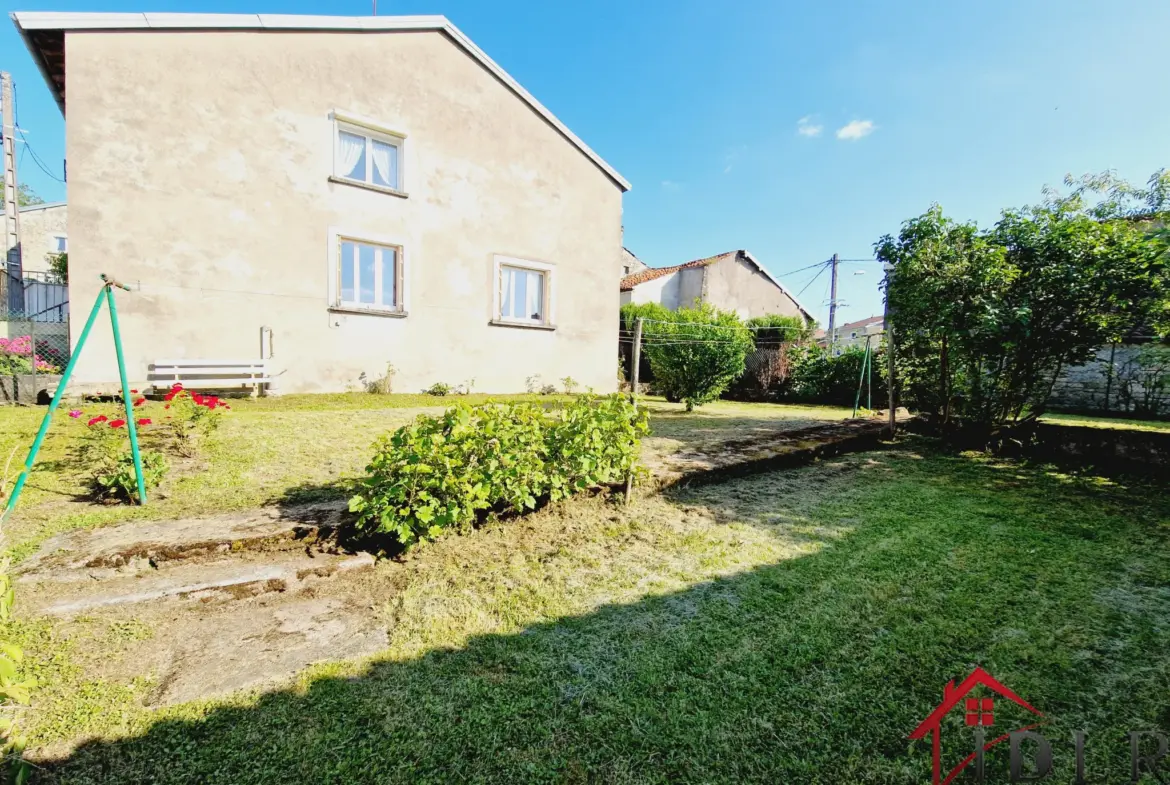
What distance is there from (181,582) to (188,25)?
29.6 ft

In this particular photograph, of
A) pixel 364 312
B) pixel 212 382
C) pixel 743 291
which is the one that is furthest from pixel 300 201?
pixel 743 291

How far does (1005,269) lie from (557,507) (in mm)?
5365

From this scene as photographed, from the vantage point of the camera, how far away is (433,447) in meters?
2.76

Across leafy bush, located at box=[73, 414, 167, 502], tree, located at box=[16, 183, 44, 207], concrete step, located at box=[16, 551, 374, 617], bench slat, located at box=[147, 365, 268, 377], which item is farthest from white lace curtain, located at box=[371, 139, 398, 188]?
tree, located at box=[16, 183, 44, 207]

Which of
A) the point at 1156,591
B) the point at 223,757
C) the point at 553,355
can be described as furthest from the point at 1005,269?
the point at 553,355

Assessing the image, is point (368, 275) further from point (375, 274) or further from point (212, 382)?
point (212, 382)

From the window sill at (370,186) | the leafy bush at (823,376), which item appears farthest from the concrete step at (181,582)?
the leafy bush at (823,376)

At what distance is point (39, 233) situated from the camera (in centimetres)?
2355

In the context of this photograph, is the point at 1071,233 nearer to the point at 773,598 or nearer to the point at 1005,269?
the point at 1005,269

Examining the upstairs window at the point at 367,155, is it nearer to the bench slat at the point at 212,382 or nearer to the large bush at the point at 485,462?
the bench slat at the point at 212,382

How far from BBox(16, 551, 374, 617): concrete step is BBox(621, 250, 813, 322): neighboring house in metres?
18.3

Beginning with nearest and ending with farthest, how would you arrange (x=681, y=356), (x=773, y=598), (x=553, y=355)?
(x=773, y=598)
(x=681, y=356)
(x=553, y=355)

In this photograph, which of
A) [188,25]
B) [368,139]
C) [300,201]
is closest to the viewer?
[188,25]

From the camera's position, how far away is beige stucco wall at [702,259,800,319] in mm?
20891
